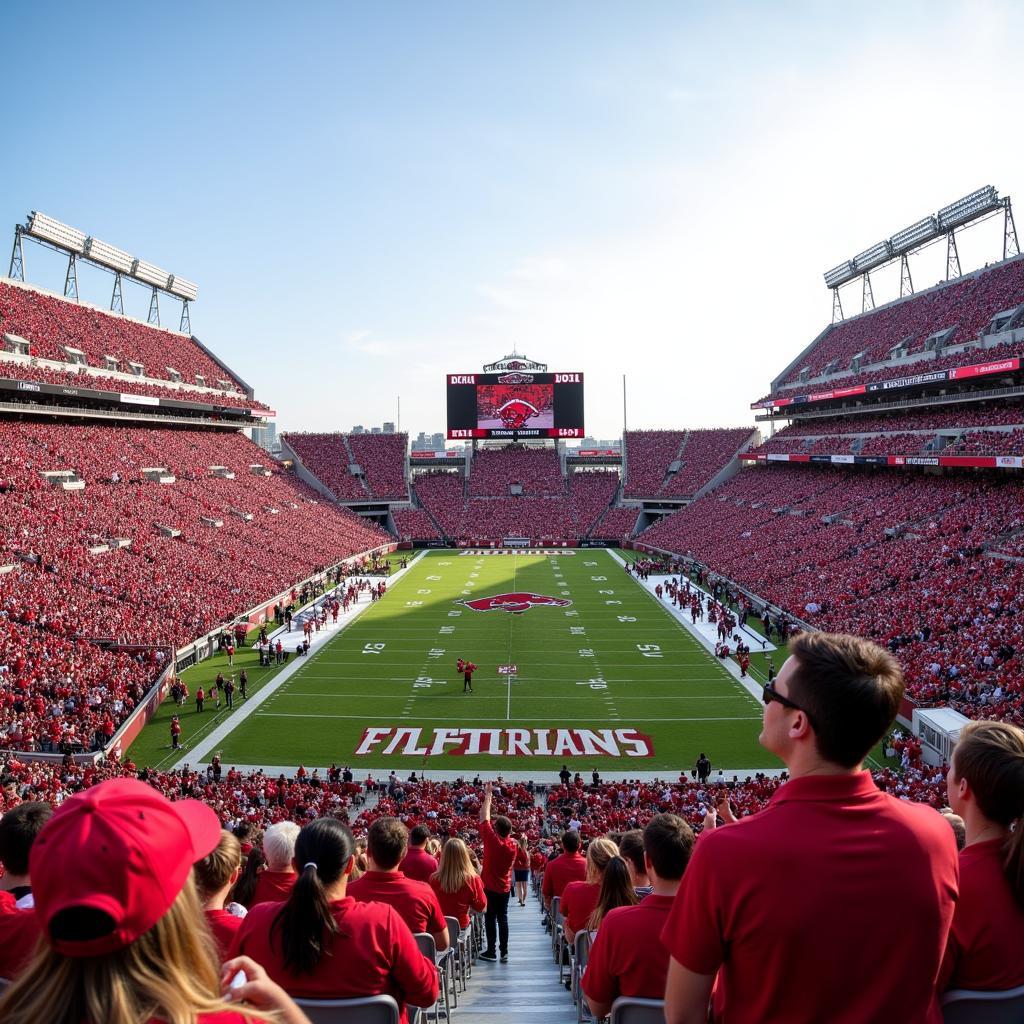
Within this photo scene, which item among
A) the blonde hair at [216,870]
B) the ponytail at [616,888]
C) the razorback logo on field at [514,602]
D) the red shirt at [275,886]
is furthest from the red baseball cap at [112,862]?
the razorback logo on field at [514,602]

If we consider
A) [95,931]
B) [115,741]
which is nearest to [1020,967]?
[95,931]

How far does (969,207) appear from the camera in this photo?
4841cm

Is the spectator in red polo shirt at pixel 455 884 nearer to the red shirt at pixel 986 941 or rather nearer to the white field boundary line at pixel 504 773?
the red shirt at pixel 986 941

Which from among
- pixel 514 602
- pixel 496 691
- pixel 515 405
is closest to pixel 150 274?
pixel 515 405

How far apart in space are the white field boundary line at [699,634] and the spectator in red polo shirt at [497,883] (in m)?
11.7

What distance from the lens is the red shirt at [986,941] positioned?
2504mm

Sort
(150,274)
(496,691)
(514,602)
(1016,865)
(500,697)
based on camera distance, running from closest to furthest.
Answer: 1. (1016,865)
2. (500,697)
3. (496,691)
4. (514,602)
5. (150,274)

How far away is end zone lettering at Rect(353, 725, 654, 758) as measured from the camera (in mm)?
19828

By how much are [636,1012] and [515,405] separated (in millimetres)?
65930

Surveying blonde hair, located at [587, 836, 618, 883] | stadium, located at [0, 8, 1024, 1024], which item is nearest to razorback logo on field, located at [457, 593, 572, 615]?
stadium, located at [0, 8, 1024, 1024]

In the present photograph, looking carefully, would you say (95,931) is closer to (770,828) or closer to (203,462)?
(770,828)

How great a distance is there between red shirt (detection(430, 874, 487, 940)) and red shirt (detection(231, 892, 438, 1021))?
367 cm

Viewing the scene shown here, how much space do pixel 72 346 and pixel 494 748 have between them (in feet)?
122

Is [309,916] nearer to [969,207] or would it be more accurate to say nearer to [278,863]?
[278,863]
